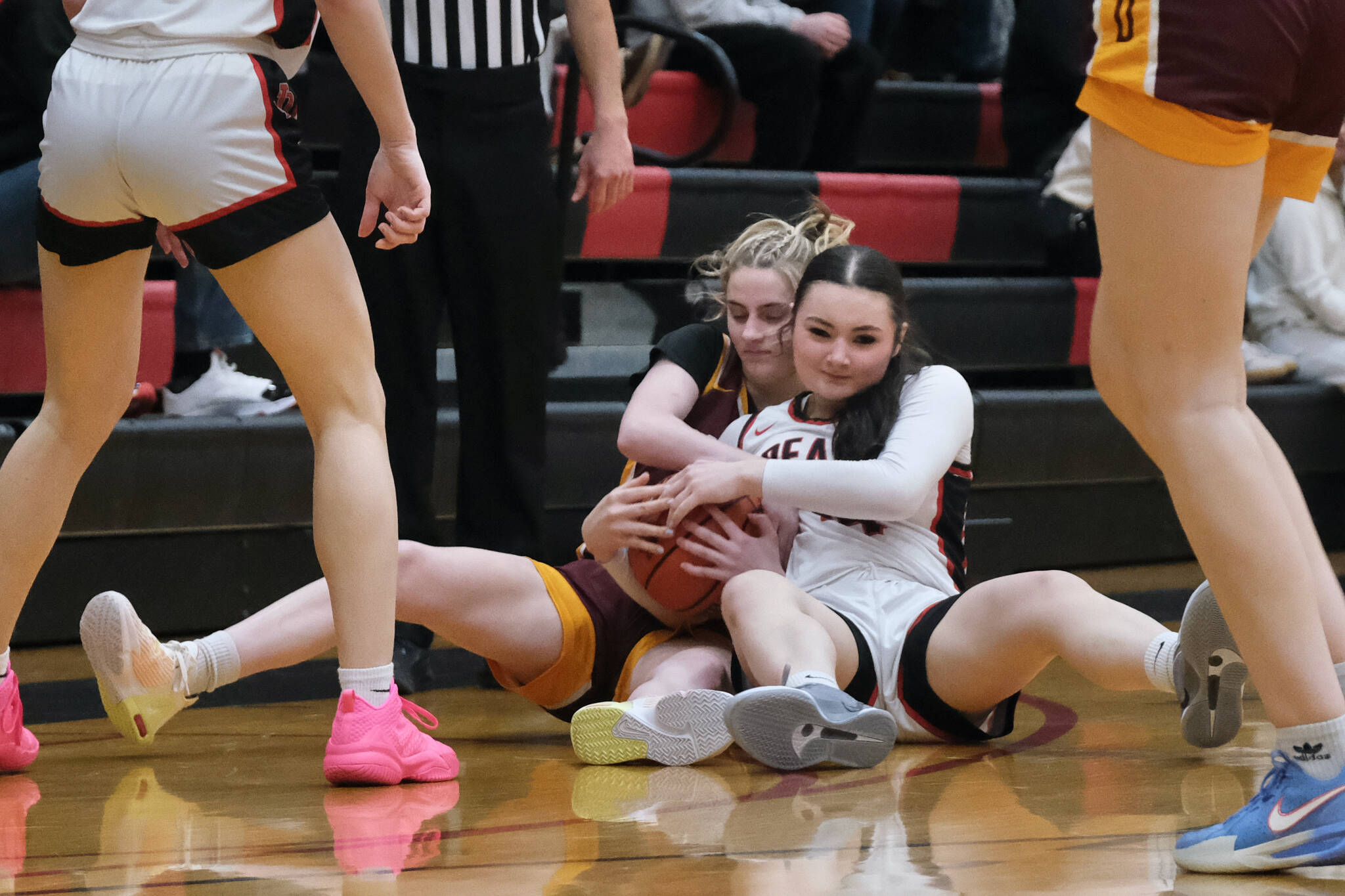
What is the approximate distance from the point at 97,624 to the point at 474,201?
83cm

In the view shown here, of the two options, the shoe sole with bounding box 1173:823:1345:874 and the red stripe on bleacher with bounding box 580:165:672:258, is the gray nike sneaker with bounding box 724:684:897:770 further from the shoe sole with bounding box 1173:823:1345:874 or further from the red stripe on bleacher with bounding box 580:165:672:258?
the red stripe on bleacher with bounding box 580:165:672:258

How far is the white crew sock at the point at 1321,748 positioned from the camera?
125 centimetres

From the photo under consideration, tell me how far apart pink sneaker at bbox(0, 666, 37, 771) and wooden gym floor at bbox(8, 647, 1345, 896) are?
2cm

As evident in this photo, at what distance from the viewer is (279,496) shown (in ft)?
9.22

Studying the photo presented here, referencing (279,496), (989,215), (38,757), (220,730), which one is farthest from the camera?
(989,215)

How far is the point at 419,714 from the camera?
1.78 m

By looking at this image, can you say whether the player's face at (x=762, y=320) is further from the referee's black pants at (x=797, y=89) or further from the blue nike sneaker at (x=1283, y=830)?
the referee's black pants at (x=797, y=89)

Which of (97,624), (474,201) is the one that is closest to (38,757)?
(97,624)

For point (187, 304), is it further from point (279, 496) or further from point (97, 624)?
point (97, 624)

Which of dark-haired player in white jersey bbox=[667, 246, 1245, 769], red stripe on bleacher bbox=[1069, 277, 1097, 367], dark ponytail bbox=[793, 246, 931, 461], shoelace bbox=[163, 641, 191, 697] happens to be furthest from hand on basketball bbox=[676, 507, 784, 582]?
red stripe on bleacher bbox=[1069, 277, 1097, 367]

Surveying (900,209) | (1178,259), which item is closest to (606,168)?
(1178,259)

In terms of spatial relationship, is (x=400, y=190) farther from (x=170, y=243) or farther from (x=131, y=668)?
(x=131, y=668)

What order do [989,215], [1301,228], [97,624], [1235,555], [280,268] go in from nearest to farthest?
[1235,555] → [280,268] → [97,624] → [1301,228] → [989,215]

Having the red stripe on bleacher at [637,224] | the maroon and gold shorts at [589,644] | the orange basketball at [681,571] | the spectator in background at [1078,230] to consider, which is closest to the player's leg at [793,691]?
the orange basketball at [681,571]
